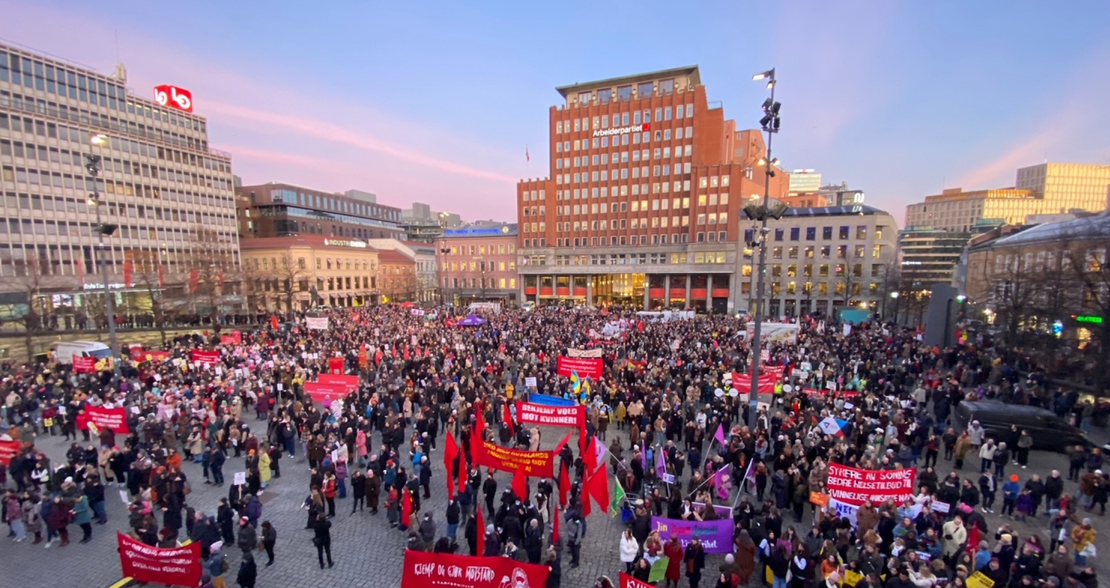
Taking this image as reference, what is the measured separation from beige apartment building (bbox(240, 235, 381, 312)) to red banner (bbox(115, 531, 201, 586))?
55.0 metres

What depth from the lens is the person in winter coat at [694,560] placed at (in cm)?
897

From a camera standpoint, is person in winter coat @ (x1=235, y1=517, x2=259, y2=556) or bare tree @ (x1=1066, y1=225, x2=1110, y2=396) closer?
person in winter coat @ (x1=235, y1=517, x2=259, y2=556)

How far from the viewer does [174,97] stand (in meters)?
69.2

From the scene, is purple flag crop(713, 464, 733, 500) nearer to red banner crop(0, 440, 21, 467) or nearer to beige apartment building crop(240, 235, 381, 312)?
red banner crop(0, 440, 21, 467)

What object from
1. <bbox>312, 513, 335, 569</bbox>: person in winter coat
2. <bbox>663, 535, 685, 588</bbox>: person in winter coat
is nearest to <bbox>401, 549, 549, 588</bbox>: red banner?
<bbox>663, 535, 685, 588</bbox>: person in winter coat

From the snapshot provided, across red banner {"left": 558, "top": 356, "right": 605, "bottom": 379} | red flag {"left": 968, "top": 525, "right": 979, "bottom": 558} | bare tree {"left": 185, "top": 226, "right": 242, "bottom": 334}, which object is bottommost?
red flag {"left": 968, "top": 525, "right": 979, "bottom": 558}

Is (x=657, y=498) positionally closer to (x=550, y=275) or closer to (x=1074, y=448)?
(x=1074, y=448)

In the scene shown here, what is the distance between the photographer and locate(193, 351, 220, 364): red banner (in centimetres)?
2383

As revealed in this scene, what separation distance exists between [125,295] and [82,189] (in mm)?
13322

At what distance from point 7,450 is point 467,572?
1517cm

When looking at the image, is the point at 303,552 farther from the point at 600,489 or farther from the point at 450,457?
the point at 600,489

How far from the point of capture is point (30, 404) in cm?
1827

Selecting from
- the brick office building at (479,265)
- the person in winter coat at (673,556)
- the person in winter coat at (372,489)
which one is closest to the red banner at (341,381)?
the person in winter coat at (372,489)

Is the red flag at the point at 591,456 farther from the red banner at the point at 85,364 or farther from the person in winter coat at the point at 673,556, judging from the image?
the red banner at the point at 85,364
